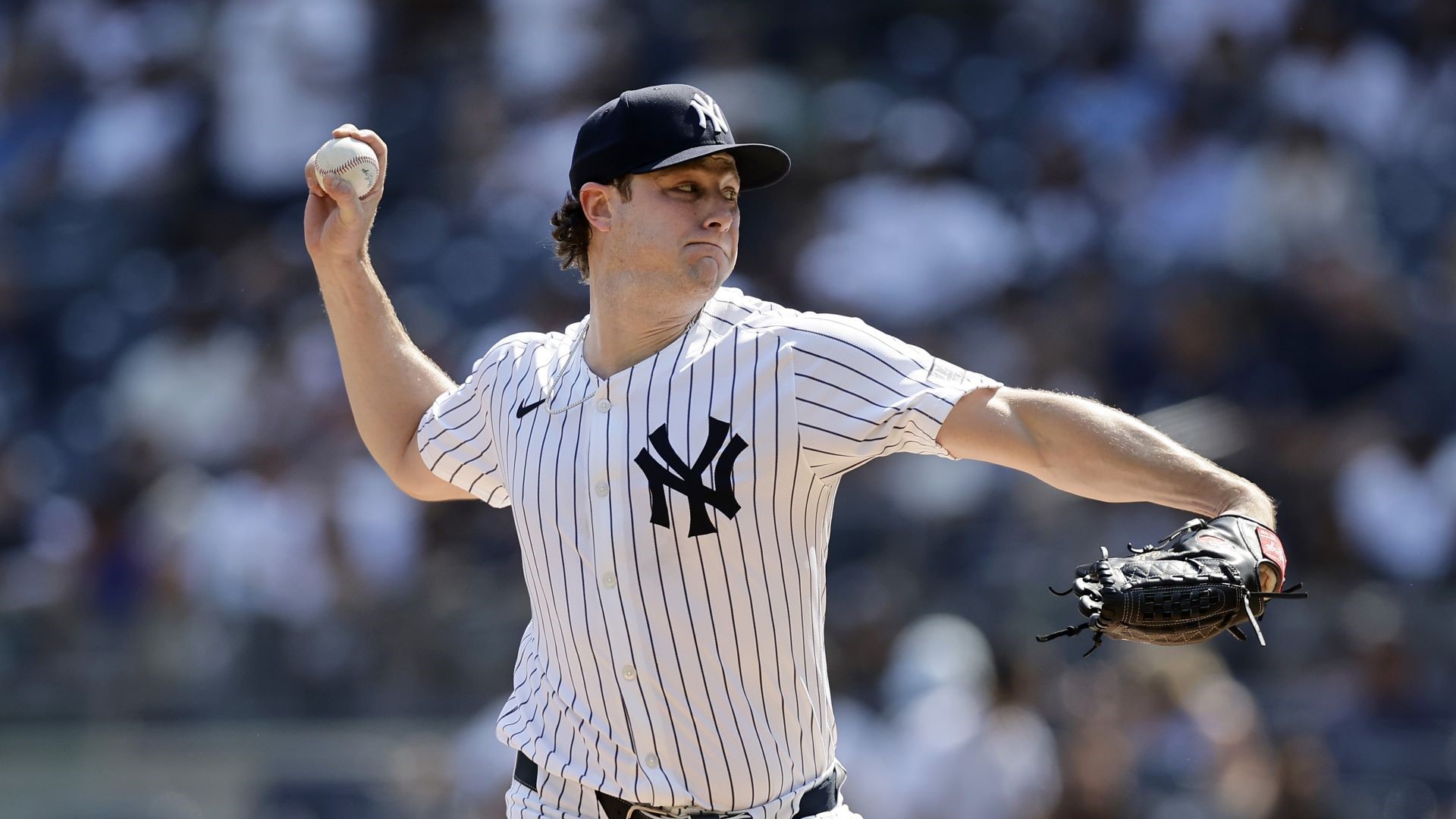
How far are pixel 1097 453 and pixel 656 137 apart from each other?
97 centimetres

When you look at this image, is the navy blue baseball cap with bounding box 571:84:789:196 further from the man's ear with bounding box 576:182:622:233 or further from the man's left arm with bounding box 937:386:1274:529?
the man's left arm with bounding box 937:386:1274:529

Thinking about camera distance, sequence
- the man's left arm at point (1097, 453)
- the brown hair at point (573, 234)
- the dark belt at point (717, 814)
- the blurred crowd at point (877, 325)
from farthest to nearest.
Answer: the blurred crowd at point (877, 325)
the brown hair at point (573, 234)
the dark belt at point (717, 814)
the man's left arm at point (1097, 453)

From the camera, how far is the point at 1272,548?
279 cm

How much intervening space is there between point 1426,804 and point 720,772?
4071 millimetres

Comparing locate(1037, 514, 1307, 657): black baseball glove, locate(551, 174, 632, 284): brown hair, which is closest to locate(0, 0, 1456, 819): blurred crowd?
locate(551, 174, 632, 284): brown hair

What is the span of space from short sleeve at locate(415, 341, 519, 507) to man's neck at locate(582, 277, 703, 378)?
26 cm

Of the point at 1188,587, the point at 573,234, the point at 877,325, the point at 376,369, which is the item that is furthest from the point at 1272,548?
the point at 877,325

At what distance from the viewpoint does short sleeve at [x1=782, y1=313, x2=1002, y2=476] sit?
295 centimetres

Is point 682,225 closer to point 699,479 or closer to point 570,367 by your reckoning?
point 570,367

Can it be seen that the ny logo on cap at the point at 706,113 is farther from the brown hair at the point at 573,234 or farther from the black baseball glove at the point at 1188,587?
the black baseball glove at the point at 1188,587

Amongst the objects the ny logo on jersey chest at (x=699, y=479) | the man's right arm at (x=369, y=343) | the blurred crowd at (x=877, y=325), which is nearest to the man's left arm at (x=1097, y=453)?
the ny logo on jersey chest at (x=699, y=479)

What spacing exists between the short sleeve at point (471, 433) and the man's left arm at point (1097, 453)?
99cm

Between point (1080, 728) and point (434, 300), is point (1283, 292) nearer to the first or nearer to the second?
point (1080, 728)

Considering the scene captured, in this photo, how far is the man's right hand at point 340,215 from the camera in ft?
11.9
